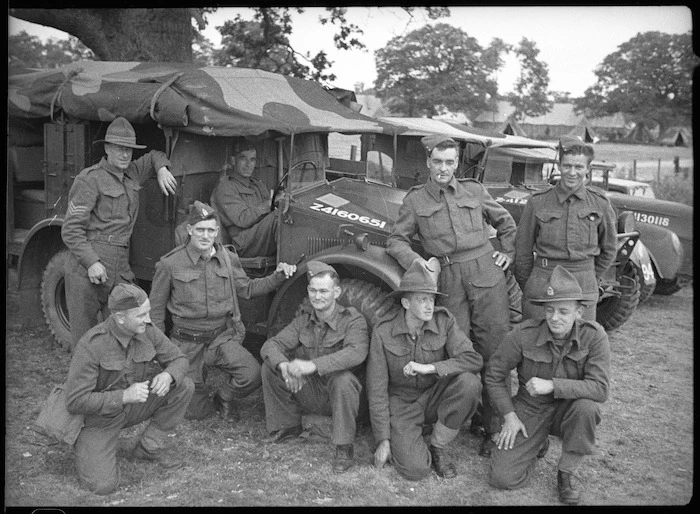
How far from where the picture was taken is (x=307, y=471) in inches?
170

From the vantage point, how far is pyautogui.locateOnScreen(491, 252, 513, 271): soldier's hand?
189 inches

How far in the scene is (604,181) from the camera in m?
9.79

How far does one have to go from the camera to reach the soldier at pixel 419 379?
14.3 feet

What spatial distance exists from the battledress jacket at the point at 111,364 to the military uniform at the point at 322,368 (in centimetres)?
60

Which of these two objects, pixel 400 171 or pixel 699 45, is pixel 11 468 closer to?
pixel 699 45

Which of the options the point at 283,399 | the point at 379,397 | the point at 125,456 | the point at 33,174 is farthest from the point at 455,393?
the point at 33,174

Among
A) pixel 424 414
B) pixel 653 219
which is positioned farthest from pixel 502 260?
pixel 653 219

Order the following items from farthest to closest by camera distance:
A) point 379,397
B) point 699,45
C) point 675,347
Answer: point 675,347
point 379,397
point 699,45

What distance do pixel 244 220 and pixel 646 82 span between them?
9.97 meters

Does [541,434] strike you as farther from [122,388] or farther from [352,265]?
[122,388]

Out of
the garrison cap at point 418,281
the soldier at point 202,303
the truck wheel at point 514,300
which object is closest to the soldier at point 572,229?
the truck wheel at point 514,300

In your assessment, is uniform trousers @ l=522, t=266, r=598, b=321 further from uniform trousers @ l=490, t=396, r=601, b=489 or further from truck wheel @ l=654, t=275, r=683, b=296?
truck wheel @ l=654, t=275, r=683, b=296

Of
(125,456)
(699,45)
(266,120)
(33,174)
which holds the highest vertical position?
(699,45)

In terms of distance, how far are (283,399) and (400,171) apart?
12.5 feet
